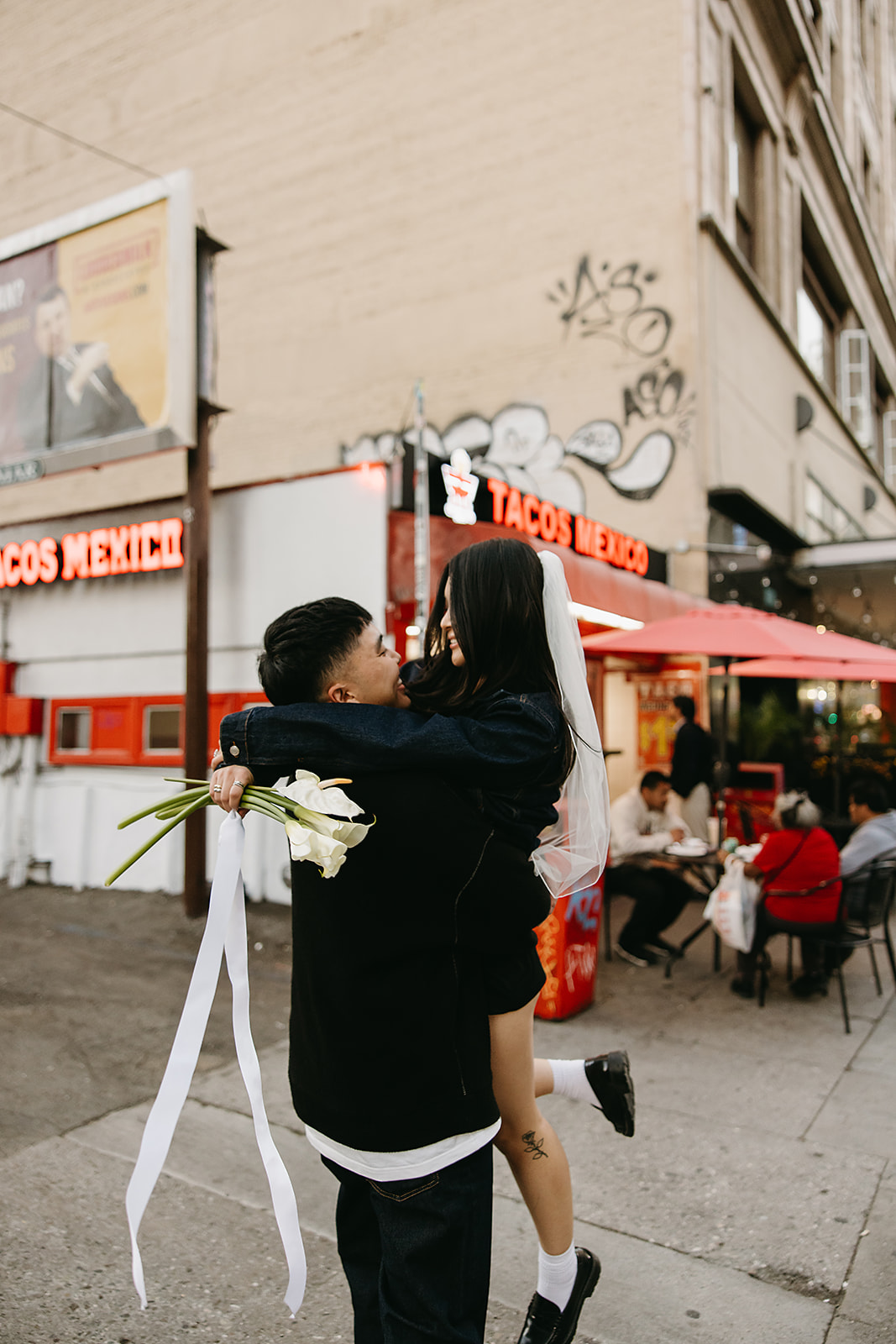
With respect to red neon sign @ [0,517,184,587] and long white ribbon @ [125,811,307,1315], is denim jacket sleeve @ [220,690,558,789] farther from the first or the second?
red neon sign @ [0,517,184,587]

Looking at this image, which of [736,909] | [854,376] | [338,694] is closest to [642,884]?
[736,909]

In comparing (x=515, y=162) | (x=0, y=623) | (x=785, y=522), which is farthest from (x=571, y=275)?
(x=0, y=623)

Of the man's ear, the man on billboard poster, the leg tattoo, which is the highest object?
the man on billboard poster

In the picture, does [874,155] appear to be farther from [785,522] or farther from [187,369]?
[187,369]

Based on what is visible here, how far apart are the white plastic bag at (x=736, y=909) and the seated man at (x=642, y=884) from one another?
26.6 inches

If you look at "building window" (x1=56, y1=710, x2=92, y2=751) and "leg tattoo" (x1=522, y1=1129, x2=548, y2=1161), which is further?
"building window" (x1=56, y1=710, x2=92, y2=751)

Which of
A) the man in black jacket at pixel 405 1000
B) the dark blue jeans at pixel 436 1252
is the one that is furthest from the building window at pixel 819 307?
the dark blue jeans at pixel 436 1252

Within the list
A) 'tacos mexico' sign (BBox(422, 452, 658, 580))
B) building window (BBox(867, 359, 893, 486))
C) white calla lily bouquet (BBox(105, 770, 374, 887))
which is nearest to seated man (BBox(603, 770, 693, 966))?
'tacos mexico' sign (BBox(422, 452, 658, 580))

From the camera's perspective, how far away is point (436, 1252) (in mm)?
1721

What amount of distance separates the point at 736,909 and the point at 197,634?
445cm

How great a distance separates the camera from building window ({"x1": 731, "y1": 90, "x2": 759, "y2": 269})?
12477 millimetres

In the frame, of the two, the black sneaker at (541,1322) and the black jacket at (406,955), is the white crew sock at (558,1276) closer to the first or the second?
the black sneaker at (541,1322)

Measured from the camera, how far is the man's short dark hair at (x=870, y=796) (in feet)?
19.3

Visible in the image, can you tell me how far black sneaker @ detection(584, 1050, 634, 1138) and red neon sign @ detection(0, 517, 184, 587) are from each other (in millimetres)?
6274
